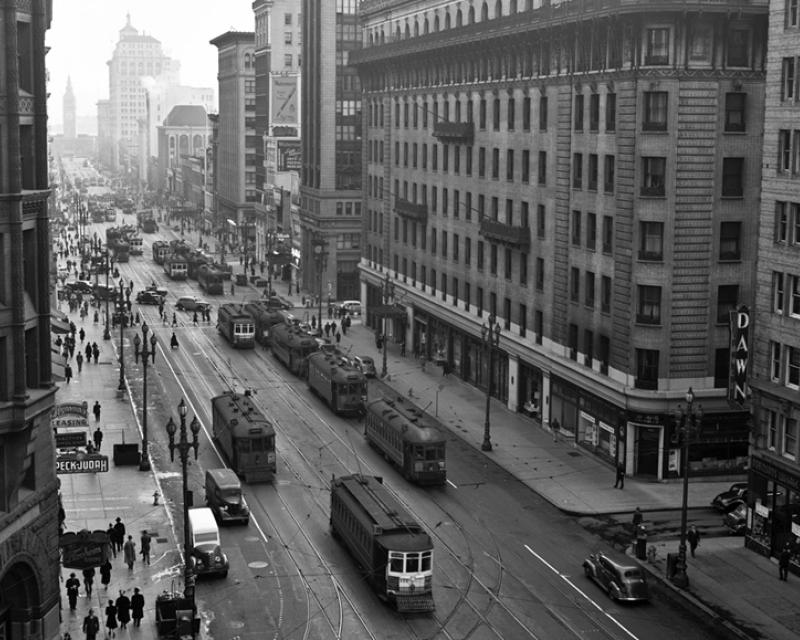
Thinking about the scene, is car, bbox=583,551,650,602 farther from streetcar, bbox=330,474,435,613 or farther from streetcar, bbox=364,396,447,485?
streetcar, bbox=364,396,447,485

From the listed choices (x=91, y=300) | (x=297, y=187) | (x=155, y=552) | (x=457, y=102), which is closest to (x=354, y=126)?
(x=297, y=187)

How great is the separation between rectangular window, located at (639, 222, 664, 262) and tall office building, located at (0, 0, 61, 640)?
3440 centimetres

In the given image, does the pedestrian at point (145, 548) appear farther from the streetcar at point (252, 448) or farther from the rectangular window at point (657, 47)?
the rectangular window at point (657, 47)

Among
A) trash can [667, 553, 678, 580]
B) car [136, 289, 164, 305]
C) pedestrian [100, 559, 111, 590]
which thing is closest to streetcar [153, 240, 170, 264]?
car [136, 289, 164, 305]

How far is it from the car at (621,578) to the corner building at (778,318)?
7.91 m

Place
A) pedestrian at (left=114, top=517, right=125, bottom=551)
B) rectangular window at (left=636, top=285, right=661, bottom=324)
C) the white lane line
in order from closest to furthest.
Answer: the white lane line → pedestrian at (left=114, top=517, right=125, bottom=551) → rectangular window at (left=636, top=285, right=661, bottom=324)

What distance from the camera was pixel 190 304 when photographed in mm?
130250

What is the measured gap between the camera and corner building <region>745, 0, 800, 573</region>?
5244cm

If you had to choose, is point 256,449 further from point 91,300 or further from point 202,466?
point 91,300

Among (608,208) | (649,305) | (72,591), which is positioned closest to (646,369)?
(649,305)

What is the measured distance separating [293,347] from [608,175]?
1312 inches

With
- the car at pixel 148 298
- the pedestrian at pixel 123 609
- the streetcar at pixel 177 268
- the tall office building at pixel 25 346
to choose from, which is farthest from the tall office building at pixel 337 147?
the tall office building at pixel 25 346

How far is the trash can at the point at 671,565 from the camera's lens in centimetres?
4984

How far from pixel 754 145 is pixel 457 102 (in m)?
31.7
